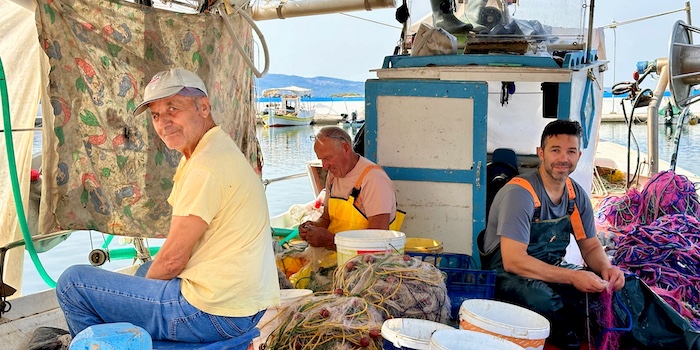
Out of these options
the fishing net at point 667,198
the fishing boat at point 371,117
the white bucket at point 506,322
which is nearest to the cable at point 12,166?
the fishing boat at point 371,117

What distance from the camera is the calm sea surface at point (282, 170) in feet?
36.1

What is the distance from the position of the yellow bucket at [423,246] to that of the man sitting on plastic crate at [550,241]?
488mm

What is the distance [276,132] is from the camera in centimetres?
4703

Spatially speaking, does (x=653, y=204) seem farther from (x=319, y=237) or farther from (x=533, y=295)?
(x=319, y=237)

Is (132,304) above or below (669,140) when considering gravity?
above

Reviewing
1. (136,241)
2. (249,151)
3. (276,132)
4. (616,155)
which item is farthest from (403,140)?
(276,132)

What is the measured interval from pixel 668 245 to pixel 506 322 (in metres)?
3.02

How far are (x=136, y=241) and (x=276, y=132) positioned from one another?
41923 mm

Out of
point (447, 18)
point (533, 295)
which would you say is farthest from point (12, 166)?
point (447, 18)

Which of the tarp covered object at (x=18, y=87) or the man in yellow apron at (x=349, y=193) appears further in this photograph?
the tarp covered object at (x=18, y=87)

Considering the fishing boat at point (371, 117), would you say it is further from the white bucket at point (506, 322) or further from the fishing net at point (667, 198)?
the white bucket at point (506, 322)

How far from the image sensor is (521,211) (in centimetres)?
395

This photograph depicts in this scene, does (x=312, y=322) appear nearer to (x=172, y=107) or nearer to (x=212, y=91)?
(x=172, y=107)

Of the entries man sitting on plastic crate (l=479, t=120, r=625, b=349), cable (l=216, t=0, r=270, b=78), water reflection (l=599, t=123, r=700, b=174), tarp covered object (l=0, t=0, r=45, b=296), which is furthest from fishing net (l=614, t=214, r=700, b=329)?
water reflection (l=599, t=123, r=700, b=174)
